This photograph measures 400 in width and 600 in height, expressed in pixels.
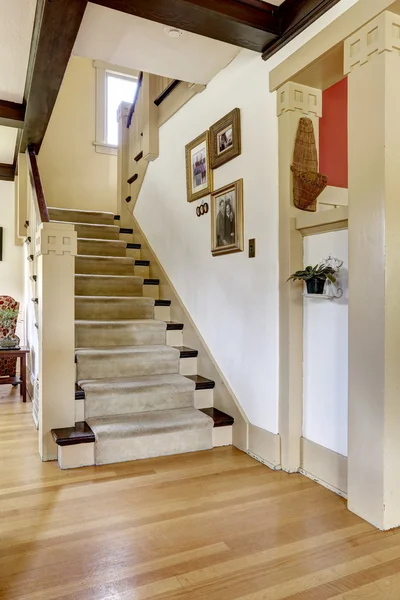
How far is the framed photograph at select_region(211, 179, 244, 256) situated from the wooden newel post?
101cm

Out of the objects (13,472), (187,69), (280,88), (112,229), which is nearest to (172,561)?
(13,472)

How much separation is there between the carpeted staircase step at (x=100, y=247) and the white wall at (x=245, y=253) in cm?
104

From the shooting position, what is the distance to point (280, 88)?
2.58 meters

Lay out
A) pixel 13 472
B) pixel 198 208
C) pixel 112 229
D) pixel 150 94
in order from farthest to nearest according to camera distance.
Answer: pixel 112 229
pixel 150 94
pixel 198 208
pixel 13 472

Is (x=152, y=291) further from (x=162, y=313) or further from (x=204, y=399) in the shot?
(x=204, y=399)

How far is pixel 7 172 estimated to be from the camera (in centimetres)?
573


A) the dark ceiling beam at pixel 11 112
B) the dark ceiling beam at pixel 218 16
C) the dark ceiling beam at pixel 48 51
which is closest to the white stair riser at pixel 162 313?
the dark ceiling beam at pixel 48 51

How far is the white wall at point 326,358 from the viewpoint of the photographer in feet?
7.57

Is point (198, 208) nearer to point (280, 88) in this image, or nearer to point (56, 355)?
point (280, 88)

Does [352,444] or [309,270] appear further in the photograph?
[309,270]

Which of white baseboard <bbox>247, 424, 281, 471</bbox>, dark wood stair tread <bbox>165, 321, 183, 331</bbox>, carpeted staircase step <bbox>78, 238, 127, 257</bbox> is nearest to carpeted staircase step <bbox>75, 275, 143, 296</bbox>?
carpeted staircase step <bbox>78, 238, 127, 257</bbox>

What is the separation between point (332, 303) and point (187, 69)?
200 centimetres

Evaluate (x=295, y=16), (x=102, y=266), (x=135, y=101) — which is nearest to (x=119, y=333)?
(x=102, y=266)

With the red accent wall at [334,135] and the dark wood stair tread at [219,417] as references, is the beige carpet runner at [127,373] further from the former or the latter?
the red accent wall at [334,135]
